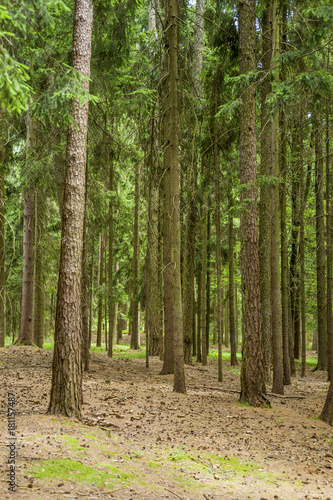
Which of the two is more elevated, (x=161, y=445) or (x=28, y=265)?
(x=28, y=265)

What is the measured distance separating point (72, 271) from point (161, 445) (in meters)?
3.18

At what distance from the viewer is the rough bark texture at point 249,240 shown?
32.0 ft

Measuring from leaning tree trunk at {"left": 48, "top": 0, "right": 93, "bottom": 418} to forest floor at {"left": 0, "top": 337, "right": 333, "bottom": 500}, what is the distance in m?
0.47

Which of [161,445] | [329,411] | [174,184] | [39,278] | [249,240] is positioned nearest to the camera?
[161,445]

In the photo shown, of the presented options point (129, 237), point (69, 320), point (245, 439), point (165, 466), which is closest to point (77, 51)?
point (69, 320)

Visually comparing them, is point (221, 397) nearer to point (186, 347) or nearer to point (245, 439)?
point (245, 439)

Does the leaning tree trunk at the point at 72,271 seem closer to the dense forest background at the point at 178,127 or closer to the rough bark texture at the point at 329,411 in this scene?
the dense forest background at the point at 178,127

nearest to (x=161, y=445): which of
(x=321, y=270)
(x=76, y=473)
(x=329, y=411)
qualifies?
(x=76, y=473)

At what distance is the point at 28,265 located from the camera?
15.5 metres

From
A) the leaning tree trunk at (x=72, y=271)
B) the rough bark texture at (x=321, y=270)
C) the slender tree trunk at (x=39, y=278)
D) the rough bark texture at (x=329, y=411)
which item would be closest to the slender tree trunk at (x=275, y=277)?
the rough bark texture at (x=329, y=411)

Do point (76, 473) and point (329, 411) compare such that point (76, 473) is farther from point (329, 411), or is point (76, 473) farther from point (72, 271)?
point (329, 411)

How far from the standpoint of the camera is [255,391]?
9781 millimetres

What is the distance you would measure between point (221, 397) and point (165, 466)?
5210 millimetres

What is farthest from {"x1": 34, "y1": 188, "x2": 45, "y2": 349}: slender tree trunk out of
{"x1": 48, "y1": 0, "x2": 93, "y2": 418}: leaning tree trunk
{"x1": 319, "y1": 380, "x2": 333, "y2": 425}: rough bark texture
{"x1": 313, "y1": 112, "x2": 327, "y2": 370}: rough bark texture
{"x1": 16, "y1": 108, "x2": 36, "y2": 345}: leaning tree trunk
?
{"x1": 319, "y1": 380, "x2": 333, "y2": 425}: rough bark texture
